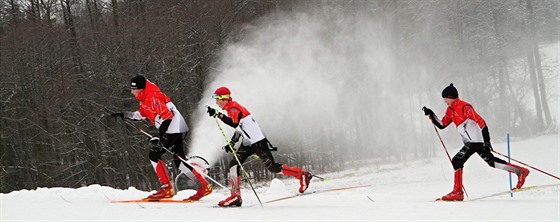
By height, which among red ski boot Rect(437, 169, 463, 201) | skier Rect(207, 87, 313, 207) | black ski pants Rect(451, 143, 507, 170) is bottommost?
red ski boot Rect(437, 169, 463, 201)

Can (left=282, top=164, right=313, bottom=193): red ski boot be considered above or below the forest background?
below

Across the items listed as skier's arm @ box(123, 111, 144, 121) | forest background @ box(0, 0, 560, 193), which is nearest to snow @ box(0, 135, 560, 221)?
skier's arm @ box(123, 111, 144, 121)

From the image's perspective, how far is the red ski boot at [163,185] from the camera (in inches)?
374

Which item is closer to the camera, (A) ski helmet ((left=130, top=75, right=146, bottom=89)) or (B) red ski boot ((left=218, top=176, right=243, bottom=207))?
(B) red ski boot ((left=218, top=176, right=243, bottom=207))

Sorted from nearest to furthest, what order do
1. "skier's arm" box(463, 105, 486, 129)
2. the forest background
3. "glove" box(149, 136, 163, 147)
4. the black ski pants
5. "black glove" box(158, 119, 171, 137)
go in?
"skier's arm" box(463, 105, 486, 129) → the black ski pants → "black glove" box(158, 119, 171, 137) → "glove" box(149, 136, 163, 147) → the forest background

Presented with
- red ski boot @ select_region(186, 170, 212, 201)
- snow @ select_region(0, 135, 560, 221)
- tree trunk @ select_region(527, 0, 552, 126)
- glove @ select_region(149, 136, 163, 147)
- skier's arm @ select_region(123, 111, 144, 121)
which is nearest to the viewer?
snow @ select_region(0, 135, 560, 221)

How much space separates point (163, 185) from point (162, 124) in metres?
1.26

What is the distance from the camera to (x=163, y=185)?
9.62 m

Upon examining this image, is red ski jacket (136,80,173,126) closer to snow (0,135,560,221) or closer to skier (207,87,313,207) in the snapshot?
skier (207,87,313,207)

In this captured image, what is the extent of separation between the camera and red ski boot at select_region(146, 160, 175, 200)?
950 cm

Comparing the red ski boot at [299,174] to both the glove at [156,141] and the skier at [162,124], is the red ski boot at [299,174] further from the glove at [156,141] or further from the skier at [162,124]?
the glove at [156,141]

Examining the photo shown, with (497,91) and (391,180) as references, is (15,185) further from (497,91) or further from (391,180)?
(497,91)

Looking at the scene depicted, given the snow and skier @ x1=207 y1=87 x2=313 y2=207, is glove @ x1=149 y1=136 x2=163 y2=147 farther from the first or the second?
skier @ x1=207 y1=87 x2=313 y2=207

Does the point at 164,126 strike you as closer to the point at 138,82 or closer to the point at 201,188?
the point at 138,82
